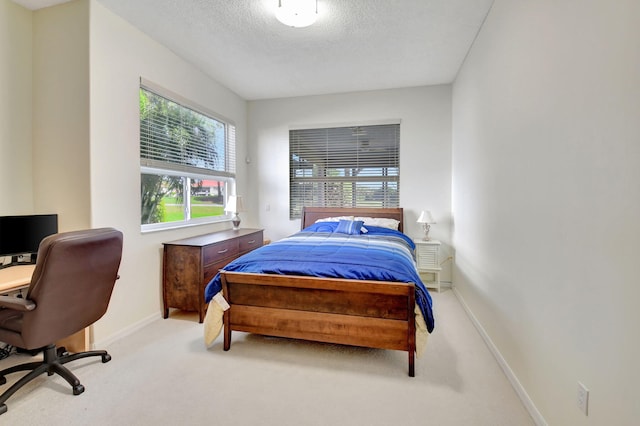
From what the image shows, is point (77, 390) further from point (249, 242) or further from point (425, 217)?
Answer: point (425, 217)

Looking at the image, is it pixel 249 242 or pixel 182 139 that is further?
pixel 249 242

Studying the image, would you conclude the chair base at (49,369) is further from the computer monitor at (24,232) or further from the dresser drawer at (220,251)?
the dresser drawer at (220,251)

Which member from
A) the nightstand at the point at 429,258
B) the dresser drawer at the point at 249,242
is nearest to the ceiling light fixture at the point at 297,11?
the dresser drawer at the point at 249,242

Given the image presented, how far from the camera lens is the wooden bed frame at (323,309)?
202 centimetres

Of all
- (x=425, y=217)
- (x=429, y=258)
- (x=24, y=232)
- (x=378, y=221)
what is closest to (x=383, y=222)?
(x=378, y=221)

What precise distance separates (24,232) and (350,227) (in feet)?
9.90

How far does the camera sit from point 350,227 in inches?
145

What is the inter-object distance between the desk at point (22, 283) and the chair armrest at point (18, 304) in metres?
0.16

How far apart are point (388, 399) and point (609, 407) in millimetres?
1028

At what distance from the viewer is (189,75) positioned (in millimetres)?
3354

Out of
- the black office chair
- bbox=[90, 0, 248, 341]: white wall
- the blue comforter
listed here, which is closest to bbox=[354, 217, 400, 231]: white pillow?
the blue comforter

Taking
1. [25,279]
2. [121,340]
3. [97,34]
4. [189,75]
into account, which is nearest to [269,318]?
[121,340]

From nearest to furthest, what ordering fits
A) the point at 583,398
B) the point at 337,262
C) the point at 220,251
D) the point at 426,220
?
1. the point at 583,398
2. the point at 337,262
3. the point at 220,251
4. the point at 426,220

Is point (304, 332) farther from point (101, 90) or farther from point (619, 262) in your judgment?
point (101, 90)
